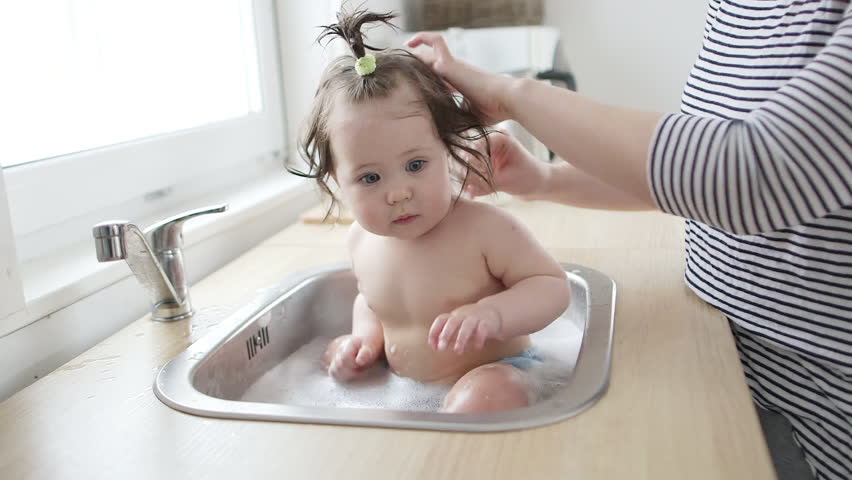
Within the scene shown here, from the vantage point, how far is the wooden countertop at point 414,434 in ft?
1.94

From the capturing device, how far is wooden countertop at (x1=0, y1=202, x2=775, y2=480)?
59 centimetres

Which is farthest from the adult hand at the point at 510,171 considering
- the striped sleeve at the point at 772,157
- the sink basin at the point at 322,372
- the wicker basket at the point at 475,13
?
the wicker basket at the point at 475,13

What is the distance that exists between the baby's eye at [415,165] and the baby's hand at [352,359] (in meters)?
0.26

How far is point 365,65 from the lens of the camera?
0.85 meters

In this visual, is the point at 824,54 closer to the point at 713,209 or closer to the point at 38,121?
the point at 713,209

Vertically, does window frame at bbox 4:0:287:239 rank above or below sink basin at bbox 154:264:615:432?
above

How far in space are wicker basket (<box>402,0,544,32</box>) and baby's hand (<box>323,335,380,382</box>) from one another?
1.29 metres

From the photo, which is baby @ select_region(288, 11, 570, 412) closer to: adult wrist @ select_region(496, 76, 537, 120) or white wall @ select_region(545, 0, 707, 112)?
adult wrist @ select_region(496, 76, 537, 120)

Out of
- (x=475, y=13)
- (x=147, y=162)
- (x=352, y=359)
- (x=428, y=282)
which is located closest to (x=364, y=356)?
(x=352, y=359)

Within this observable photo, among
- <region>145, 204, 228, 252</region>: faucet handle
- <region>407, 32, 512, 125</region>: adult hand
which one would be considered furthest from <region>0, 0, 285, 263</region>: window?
<region>407, 32, 512, 125</region>: adult hand

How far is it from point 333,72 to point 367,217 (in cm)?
18

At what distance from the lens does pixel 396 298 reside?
97cm

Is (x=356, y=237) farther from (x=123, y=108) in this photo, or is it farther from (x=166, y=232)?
(x=123, y=108)

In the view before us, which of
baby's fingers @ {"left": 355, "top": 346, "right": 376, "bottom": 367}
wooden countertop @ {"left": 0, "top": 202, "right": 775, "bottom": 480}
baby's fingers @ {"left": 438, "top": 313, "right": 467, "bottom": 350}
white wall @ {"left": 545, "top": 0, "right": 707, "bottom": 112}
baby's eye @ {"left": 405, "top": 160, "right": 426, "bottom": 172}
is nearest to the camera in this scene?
wooden countertop @ {"left": 0, "top": 202, "right": 775, "bottom": 480}
